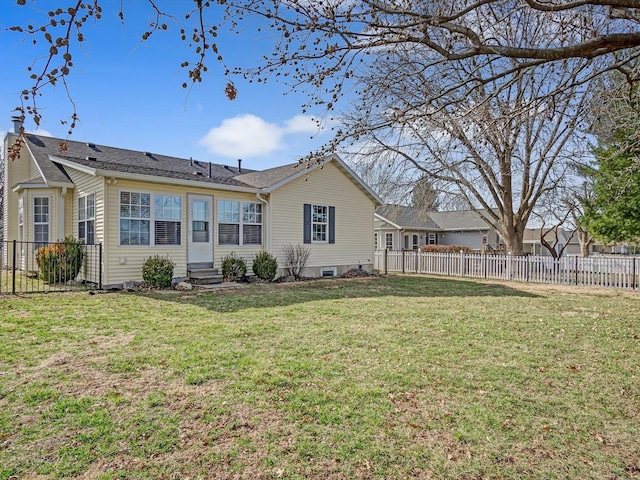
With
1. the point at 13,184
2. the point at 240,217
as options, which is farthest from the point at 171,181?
the point at 13,184

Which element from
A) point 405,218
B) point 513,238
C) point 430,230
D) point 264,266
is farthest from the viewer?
point 430,230

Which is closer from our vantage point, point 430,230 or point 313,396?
point 313,396

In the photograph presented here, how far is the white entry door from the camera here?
483 inches

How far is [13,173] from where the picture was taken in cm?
1523

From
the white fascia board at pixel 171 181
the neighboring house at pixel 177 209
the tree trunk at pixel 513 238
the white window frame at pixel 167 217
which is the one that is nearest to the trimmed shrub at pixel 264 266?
the neighboring house at pixel 177 209

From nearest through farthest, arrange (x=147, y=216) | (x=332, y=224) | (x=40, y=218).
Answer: (x=147, y=216), (x=40, y=218), (x=332, y=224)

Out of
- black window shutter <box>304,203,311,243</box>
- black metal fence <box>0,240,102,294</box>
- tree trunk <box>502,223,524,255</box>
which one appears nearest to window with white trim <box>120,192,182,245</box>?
black metal fence <box>0,240,102,294</box>

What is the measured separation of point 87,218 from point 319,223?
26.4ft

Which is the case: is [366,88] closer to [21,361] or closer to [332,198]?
[21,361]

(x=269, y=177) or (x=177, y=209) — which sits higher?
(x=269, y=177)

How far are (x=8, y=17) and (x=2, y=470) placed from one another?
3.50 m

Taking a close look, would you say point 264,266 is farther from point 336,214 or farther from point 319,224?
point 336,214

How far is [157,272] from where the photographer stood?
35.7ft

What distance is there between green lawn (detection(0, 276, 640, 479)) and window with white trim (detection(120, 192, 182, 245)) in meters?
3.75
